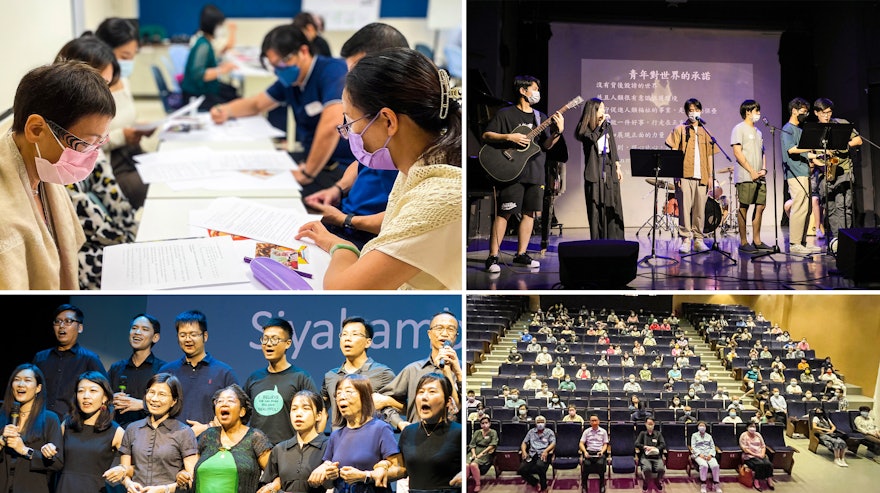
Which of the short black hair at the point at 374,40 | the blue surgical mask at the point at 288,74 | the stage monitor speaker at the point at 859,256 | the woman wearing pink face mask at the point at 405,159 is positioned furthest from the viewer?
the blue surgical mask at the point at 288,74

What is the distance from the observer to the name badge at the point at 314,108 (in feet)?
11.6

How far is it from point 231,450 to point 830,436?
6.42 ft

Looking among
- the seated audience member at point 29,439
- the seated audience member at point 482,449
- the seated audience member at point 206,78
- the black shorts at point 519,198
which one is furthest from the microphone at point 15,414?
the seated audience member at point 206,78

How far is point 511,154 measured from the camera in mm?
2752

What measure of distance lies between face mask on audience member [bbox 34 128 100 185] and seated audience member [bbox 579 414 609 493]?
1.75 metres

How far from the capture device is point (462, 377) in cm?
272

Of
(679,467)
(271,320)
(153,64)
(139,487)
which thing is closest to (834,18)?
(679,467)

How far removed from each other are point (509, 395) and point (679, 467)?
597 mm

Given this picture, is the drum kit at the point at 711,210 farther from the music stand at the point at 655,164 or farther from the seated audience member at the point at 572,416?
the seated audience member at the point at 572,416

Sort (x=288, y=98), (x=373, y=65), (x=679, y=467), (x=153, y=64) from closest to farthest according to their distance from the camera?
(x=373, y=65) < (x=679, y=467) < (x=288, y=98) < (x=153, y=64)

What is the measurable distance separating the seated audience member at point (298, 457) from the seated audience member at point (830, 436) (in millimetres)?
1602

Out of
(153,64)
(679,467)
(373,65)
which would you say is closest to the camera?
(373,65)

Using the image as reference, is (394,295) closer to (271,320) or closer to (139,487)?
(271,320)

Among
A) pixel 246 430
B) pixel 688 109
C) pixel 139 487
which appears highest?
pixel 688 109
